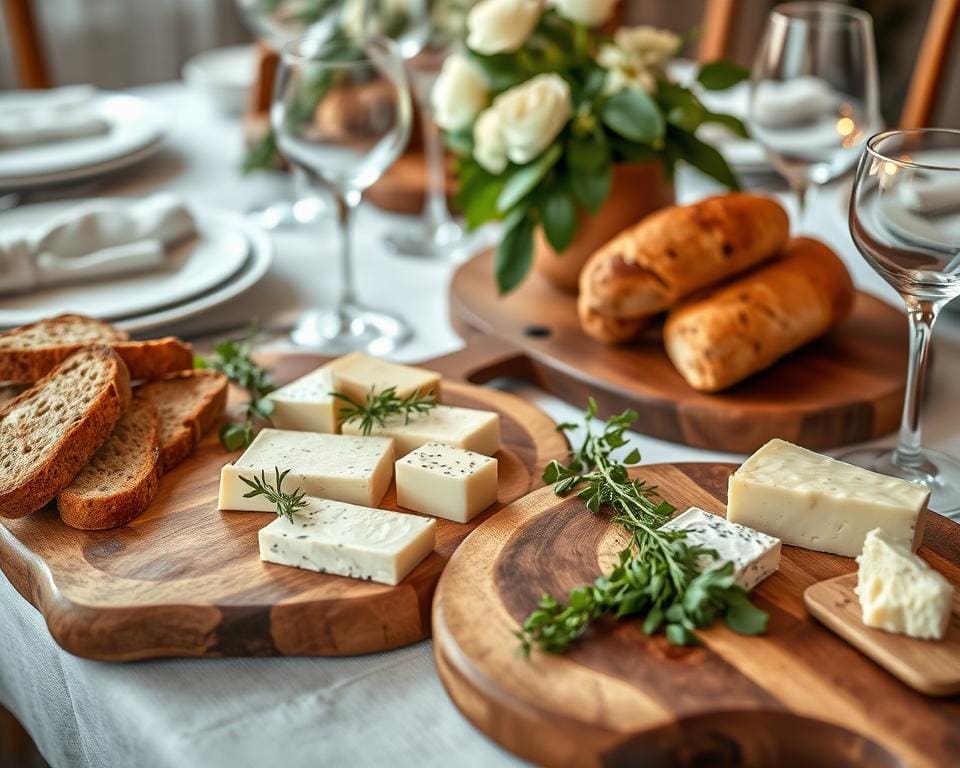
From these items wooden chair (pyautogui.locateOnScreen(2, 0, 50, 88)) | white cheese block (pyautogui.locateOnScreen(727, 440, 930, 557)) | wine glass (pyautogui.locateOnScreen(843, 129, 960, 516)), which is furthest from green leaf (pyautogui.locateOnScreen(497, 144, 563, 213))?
wooden chair (pyautogui.locateOnScreen(2, 0, 50, 88))

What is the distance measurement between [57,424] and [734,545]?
2.09 feet

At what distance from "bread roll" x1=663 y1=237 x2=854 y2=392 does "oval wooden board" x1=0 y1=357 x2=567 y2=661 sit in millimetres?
369

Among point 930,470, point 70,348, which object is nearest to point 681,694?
point 930,470

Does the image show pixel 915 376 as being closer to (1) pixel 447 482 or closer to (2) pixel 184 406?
(1) pixel 447 482

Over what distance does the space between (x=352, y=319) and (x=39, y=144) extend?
799 mm

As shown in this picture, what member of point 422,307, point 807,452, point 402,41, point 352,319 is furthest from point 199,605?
point 402,41

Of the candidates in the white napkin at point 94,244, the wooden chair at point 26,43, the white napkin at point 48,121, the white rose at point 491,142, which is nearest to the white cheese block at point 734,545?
the white rose at point 491,142

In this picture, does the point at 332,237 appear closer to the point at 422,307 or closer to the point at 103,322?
the point at 422,307

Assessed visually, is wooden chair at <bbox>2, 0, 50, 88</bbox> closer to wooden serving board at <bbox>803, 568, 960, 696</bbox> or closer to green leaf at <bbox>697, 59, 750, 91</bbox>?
green leaf at <bbox>697, 59, 750, 91</bbox>

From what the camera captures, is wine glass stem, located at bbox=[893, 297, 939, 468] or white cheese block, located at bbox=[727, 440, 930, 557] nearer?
white cheese block, located at bbox=[727, 440, 930, 557]

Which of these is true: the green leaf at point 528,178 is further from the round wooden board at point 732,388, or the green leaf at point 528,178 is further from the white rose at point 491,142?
the round wooden board at point 732,388

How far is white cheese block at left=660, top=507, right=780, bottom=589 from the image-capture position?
859mm

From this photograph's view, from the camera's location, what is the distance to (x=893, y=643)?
0.80 metres

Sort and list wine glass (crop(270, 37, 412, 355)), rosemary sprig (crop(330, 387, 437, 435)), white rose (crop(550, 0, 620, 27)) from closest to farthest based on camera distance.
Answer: rosemary sprig (crop(330, 387, 437, 435))
wine glass (crop(270, 37, 412, 355))
white rose (crop(550, 0, 620, 27))
